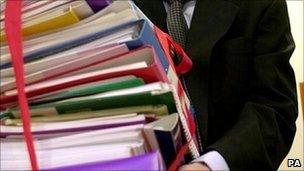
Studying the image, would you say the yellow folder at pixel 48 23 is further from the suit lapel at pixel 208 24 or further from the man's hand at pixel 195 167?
the suit lapel at pixel 208 24

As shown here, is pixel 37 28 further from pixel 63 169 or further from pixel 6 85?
pixel 63 169

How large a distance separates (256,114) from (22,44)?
18.1 inches

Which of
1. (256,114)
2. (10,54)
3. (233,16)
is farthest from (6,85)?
(233,16)

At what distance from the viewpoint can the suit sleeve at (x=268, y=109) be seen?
2.17 ft

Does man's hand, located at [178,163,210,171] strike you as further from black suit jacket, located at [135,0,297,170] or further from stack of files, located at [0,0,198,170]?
black suit jacket, located at [135,0,297,170]

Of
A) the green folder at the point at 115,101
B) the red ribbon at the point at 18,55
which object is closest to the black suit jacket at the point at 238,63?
the green folder at the point at 115,101

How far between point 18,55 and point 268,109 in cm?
51

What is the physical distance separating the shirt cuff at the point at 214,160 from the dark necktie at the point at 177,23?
0.37 m

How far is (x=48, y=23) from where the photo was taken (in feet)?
1.59

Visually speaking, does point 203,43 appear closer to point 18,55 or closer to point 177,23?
point 177,23

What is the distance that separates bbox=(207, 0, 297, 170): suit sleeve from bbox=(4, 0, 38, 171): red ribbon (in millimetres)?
310

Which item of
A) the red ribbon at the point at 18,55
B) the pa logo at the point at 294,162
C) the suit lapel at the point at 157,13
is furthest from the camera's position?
the pa logo at the point at 294,162

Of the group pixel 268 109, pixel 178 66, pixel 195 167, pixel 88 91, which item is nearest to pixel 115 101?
pixel 88 91

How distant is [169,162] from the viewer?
477 millimetres
